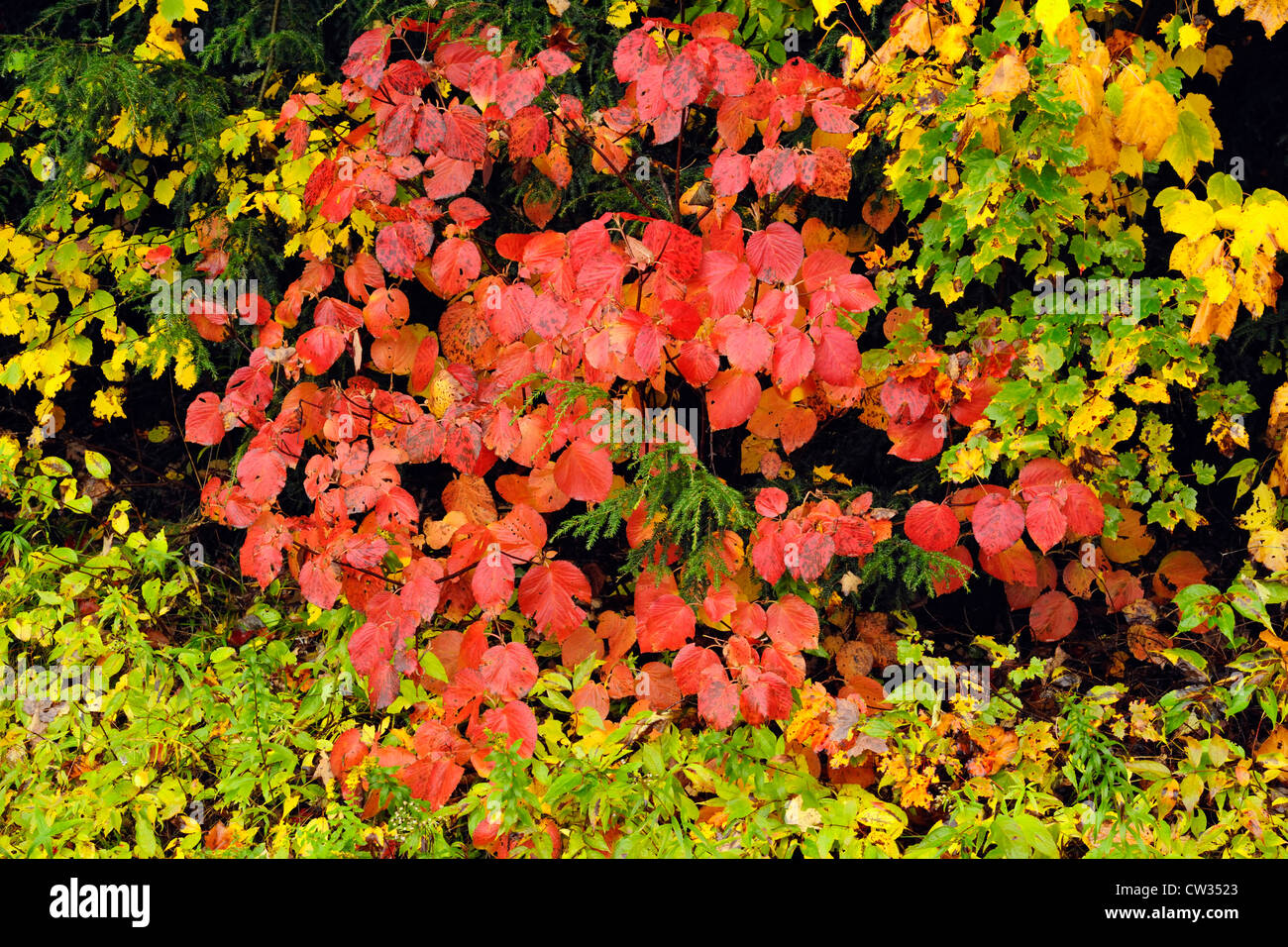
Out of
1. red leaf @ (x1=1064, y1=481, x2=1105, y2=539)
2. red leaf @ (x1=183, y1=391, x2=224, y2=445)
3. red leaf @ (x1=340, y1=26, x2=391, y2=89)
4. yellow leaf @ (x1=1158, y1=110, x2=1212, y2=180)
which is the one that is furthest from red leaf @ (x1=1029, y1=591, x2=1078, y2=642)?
red leaf @ (x1=183, y1=391, x2=224, y2=445)

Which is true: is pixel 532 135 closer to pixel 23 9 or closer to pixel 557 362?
pixel 557 362

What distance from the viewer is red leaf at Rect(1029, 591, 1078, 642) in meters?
2.78

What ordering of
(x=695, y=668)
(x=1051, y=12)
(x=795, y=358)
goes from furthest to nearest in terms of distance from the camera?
(x=695, y=668), (x=795, y=358), (x=1051, y=12)

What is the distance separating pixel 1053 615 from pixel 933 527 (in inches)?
23.7

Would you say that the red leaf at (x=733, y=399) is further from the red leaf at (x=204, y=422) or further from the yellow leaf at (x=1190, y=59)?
the red leaf at (x=204, y=422)

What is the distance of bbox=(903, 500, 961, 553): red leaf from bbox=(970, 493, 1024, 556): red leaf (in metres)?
0.07

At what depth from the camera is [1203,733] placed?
104 inches

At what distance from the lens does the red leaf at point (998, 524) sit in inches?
92.7

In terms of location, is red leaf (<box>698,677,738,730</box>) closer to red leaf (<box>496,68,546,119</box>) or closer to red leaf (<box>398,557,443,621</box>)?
red leaf (<box>398,557,443,621</box>)

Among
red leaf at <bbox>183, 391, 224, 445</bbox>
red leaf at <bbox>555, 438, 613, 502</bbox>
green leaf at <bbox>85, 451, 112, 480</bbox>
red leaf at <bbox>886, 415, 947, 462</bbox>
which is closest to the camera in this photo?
red leaf at <bbox>555, 438, 613, 502</bbox>

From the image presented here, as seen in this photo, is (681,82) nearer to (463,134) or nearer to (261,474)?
(463,134)

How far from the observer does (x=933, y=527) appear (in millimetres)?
2441

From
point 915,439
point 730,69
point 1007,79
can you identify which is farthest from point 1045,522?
point 730,69
